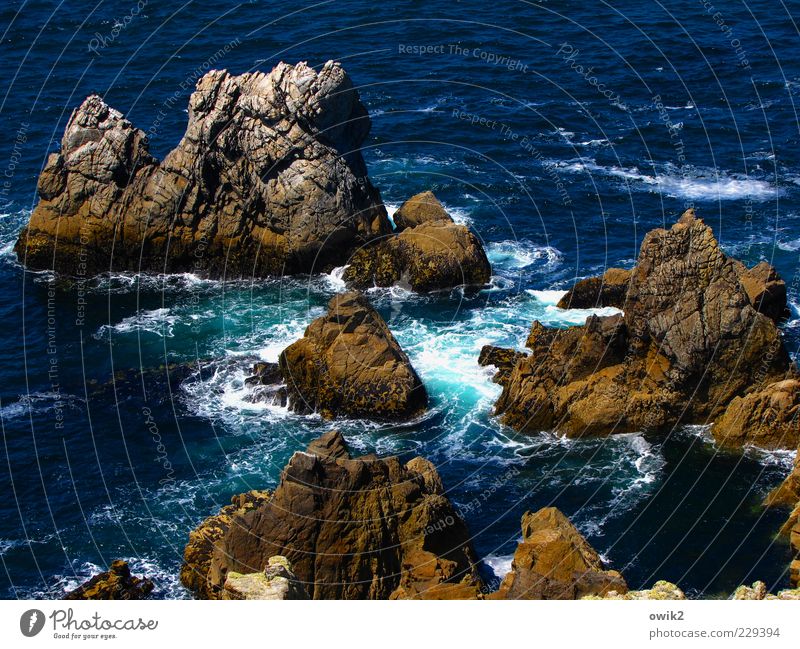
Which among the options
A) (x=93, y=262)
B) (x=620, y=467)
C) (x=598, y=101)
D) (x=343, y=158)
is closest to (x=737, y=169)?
(x=598, y=101)

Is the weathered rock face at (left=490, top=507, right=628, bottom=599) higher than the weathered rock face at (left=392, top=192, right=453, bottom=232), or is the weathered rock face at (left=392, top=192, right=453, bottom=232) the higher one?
the weathered rock face at (left=392, top=192, right=453, bottom=232)

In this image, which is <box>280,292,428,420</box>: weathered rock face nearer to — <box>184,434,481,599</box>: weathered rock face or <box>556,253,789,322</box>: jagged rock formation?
<box>556,253,789,322</box>: jagged rock formation

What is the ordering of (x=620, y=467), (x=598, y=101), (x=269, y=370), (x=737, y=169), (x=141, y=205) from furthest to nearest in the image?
(x=598, y=101) < (x=737, y=169) < (x=141, y=205) < (x=269, y=370) < (x=620, y=467)

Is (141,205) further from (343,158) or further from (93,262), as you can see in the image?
(343,158)

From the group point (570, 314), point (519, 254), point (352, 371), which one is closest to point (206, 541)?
point (352, 371)

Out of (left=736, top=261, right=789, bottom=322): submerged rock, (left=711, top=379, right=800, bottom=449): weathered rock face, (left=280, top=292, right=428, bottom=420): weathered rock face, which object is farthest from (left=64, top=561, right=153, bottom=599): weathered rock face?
(left=736, top=261, right=789, bottom=322): submerged rock

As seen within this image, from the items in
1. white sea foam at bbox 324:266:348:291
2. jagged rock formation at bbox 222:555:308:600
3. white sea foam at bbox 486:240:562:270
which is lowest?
white sea foam at bbox 486:240:562:270
